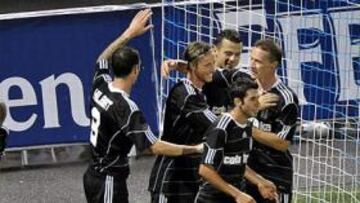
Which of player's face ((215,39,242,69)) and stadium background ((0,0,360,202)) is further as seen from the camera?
stadium background ((0,0,360,202))

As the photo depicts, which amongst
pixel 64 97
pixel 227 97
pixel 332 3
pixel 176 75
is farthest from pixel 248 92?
pixel 64 97

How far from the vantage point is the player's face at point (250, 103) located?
7.29 metres

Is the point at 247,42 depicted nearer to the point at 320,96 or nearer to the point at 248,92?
the point at 320,96

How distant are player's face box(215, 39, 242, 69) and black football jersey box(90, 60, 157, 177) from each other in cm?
112

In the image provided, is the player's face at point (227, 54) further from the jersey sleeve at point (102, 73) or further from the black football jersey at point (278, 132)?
the jersey sleeve at point (102, 73)

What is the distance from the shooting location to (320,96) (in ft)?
37.3

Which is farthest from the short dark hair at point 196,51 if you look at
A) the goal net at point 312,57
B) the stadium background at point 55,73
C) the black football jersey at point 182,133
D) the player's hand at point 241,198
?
the stadium background at point 55,73

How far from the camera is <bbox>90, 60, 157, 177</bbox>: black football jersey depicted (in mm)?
7527

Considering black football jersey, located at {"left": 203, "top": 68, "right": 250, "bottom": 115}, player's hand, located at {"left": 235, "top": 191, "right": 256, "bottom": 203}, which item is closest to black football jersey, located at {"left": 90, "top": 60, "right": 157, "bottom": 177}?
player's hand, located at {"left": 235, "top": 191, "right": 256, "bottom": 203}

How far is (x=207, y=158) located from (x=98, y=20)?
16.9 feet

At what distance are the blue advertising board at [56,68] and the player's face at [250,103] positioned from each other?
4.89 m

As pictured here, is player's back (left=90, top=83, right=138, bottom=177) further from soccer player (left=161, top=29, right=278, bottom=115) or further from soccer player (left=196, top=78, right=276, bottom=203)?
soccer player (left=161, top=29, right=278, bottom=115)

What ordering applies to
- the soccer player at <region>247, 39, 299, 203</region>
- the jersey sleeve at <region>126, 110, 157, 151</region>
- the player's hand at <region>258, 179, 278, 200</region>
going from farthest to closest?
1. the soccer player at <region>247, 39, 299, 203</region>
2. the player's hand at <region>258, 179, 278, 200</region>
3. the jersey sleeve at <region>126, 110, 157, 151</region>

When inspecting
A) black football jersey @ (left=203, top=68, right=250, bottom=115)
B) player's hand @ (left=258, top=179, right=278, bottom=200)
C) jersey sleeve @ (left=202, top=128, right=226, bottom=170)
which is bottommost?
player's hand @ (left=258, top=179, right=278, bottom=200)
